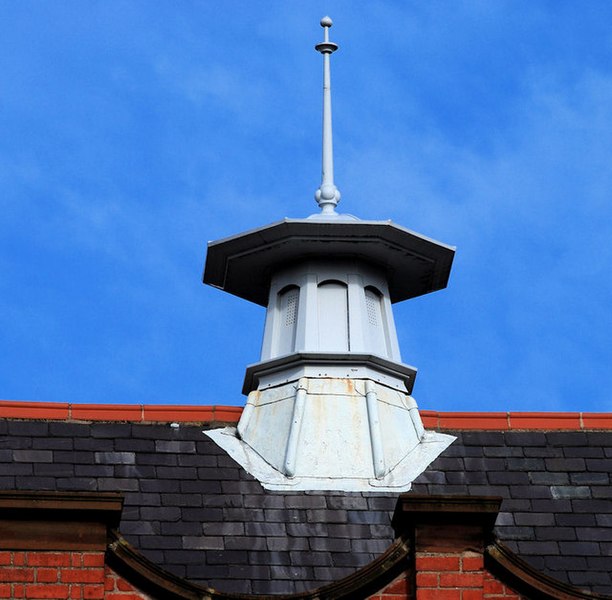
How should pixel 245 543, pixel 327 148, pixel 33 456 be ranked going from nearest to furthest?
pixel 245 543
pixel 33 456
pixel 327 148

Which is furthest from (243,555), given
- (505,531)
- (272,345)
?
(272,345)

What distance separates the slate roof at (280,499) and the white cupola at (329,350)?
0.38 metres

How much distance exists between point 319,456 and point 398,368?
2000 mm

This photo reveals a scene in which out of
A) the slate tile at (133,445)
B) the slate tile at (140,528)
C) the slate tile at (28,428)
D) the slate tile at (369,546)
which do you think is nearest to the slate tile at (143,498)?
the slate tile at (140,528)

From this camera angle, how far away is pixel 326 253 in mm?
23672

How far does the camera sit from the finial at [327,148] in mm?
24516

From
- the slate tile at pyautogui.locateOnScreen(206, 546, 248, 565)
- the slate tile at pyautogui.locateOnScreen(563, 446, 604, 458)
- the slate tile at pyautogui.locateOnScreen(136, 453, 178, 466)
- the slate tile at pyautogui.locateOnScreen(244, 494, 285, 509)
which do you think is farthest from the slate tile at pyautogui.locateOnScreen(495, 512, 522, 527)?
the slate tile at pyautogui.locateOnScreen(136, 453, 178, 466)

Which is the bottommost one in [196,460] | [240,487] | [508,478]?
[240,487]

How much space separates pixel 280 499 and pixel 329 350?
284cm

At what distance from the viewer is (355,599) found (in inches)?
715

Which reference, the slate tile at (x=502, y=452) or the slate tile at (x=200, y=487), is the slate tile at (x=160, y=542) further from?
the slate tile at (x=502, y=452)

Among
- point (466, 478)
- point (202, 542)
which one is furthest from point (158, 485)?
point (466, 478)

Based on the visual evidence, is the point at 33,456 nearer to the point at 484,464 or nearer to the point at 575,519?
the point at 484,464

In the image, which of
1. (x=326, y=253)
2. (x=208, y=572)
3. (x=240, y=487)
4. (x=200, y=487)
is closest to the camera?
(x=208, y=572)
